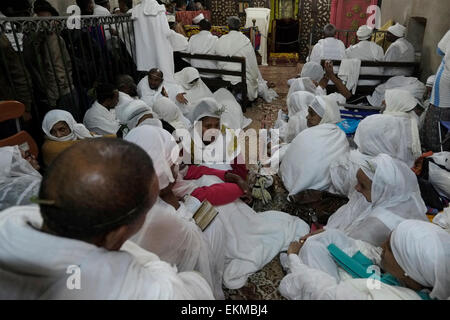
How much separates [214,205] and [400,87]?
3570 millimetres

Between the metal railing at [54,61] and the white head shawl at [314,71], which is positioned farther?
the white head shawl at [314,71]

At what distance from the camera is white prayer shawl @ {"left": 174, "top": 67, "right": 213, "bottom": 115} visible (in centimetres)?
516

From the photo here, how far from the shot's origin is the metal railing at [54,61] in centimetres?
280

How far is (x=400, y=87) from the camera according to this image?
436 cm

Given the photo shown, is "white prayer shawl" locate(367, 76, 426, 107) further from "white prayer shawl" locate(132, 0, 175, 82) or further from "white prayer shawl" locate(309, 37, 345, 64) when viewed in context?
"white prayer shawl" locate(132, 0, 175, 82)

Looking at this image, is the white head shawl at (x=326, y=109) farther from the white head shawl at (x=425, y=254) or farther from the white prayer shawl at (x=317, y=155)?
the white head shawl at (x=425, y=254)

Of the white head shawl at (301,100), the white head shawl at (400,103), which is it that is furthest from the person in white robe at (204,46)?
the white head shawl at (400,103)

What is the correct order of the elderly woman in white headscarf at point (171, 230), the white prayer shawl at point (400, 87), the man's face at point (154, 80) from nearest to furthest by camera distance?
the elderly woman in white headscarf at point (171, 230)
the white prayer shawl at point (400, 87)
the man's face at point (154, 80)

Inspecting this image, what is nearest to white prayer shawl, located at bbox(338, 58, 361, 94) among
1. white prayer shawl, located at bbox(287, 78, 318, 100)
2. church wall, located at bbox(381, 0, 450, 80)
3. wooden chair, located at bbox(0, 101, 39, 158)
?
white prayer shawl, located at bbox(287, 78, 318, 100)

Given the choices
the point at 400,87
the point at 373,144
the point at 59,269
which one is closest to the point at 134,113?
the point at 373,144

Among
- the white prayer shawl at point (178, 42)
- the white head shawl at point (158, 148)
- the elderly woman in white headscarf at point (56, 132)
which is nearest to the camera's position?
the white head shawl at point (158, 148)

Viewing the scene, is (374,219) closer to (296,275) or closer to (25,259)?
(296,275)

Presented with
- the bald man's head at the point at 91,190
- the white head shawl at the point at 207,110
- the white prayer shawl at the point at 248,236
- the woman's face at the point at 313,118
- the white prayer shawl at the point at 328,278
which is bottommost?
the white prayer shawl at the point at 248,236

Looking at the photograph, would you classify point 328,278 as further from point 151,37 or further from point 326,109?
point 151,37
